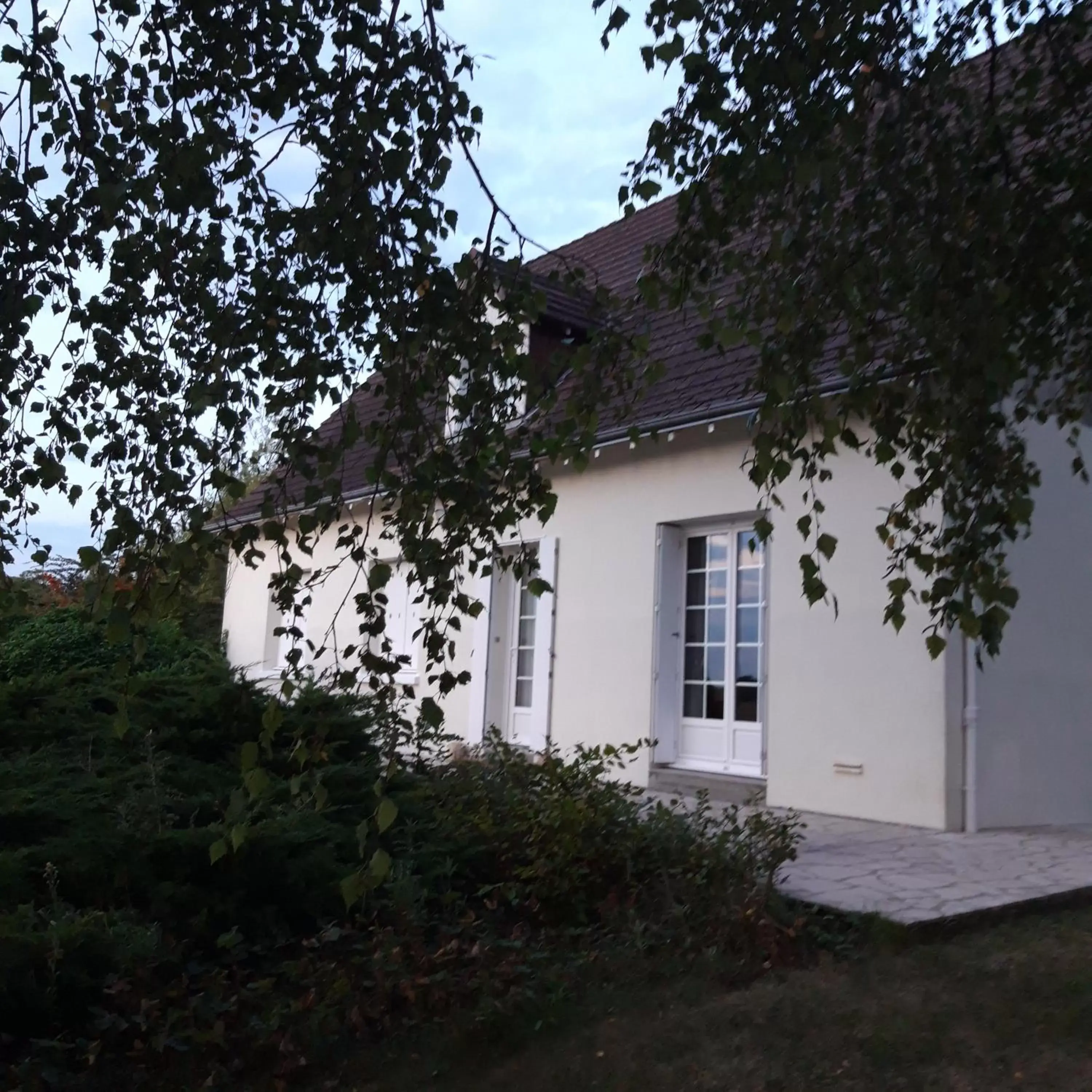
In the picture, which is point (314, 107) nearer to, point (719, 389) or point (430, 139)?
point (430, 139)

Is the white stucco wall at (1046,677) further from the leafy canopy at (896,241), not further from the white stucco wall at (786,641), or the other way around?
the leafy canopy at (896,241)

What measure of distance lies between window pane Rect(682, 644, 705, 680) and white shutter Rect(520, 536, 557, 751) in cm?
143

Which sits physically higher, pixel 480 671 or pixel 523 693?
pixel 480 671

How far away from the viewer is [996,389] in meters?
3.58

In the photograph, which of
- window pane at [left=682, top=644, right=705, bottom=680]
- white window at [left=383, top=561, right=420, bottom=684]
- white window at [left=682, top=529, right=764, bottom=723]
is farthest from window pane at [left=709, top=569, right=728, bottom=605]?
white window at [left=383, top=561, right=420, bottom=684]

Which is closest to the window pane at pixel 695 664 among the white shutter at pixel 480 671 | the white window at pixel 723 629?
the white window at pixel 723 629

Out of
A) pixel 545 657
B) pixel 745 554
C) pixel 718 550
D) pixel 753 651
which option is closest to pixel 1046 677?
pixel 753 651

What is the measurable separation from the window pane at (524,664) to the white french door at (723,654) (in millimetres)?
2020

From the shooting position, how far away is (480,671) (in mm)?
11070

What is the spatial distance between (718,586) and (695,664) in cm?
68

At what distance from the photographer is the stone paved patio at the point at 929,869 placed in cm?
525

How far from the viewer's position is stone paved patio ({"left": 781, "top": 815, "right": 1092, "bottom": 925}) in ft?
17.3

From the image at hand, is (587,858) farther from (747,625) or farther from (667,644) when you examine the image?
(667,644)

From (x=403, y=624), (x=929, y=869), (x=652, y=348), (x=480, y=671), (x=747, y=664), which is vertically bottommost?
(x=929, y=869)
